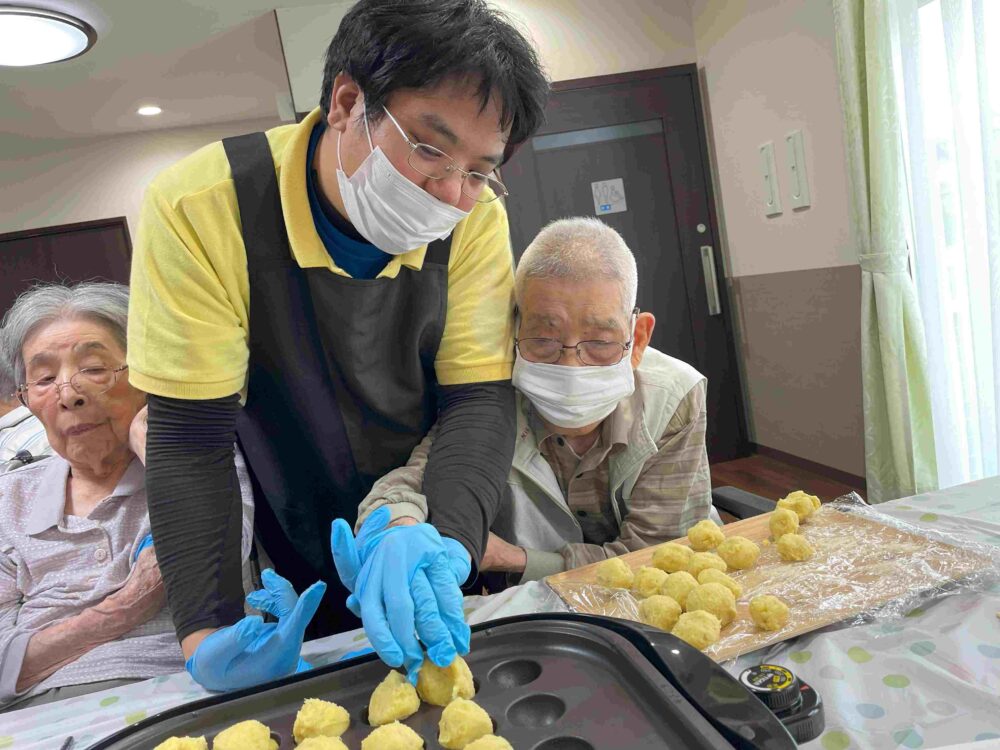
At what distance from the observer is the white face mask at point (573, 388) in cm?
126

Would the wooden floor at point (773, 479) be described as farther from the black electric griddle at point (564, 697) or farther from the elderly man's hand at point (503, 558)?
the black electric griddle at point (564, 697)

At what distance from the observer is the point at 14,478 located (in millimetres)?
1440

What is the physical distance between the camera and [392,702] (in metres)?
0.68

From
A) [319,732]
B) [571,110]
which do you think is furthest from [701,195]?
[319,732]

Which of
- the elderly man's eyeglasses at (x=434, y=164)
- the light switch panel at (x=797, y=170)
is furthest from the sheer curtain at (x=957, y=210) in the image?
the elderly man's eyeglasses at (x=434, y=164)

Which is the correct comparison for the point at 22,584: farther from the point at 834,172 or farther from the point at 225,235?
the point at 834,172

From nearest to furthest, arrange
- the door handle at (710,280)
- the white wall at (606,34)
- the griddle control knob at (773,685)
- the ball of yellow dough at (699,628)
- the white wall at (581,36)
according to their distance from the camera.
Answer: the griddle control knob at (773,685) → the ball of yellow dough at (699,628) → the white wall at (581,36) → the white wall at (606,34) → the door handle at (710,280)

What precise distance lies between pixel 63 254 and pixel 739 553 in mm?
5303

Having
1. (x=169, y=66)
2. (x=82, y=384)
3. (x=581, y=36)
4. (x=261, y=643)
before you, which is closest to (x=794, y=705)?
(x=261, y=643)

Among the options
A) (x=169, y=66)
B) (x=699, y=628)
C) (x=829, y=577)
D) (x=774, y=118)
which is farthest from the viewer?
(x=169, y=66)

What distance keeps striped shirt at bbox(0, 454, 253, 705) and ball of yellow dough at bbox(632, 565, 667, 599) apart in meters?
0.71

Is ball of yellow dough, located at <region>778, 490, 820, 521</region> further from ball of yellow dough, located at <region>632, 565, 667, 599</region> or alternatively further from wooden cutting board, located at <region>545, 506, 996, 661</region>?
ball of yellow dough, located at <region>632, 565, 667, 599</region>

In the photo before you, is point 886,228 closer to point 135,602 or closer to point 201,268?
point 201,268

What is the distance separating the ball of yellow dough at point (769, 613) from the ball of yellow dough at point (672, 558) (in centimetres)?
18
